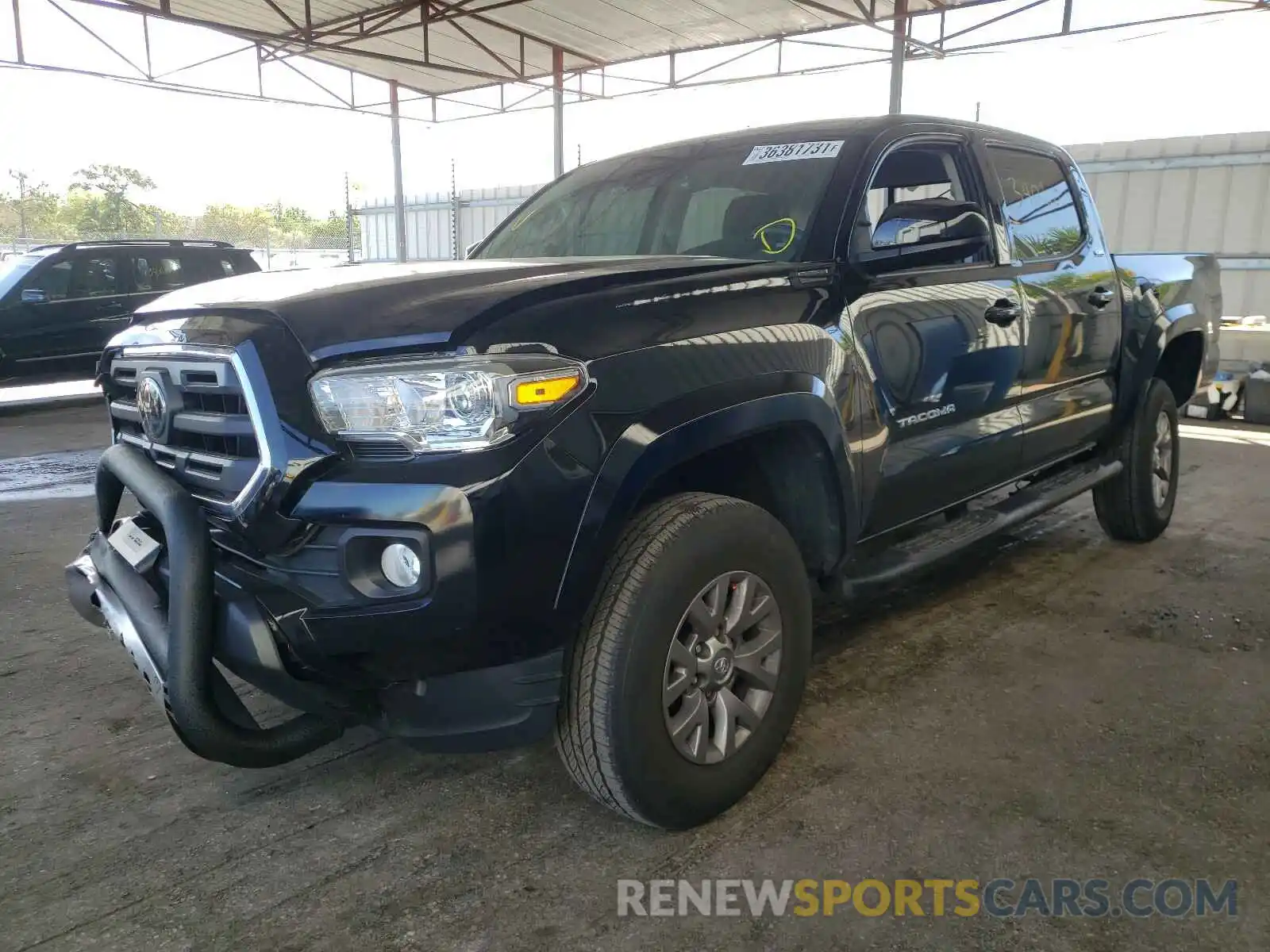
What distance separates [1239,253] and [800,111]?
8158 millimetres

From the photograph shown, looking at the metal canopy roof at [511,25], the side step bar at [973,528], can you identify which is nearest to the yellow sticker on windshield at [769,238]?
the side step bar at [973,528]

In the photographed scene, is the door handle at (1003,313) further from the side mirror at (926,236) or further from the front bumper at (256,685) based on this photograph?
the front bumper at (256,685)

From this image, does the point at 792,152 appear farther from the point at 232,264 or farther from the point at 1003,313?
the point at 232,264

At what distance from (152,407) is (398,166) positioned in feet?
61.9

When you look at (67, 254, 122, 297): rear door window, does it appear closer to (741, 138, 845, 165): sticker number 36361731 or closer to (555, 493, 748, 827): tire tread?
(741, 138, 845, 165): sticker number 36361731

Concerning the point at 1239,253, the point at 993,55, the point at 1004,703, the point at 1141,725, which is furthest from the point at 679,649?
the point at 993,55

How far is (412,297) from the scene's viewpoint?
2104mm

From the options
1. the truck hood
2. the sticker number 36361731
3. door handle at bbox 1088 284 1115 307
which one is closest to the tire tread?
the truck hood

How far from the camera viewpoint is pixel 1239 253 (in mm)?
11008

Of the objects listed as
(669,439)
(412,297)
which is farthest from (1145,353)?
(412,297)

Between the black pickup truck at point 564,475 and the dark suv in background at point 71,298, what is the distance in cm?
864

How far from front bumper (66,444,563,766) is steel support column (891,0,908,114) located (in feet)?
42.0

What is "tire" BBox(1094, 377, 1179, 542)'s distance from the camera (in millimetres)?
4582

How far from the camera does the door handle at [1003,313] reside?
10.8 feet
